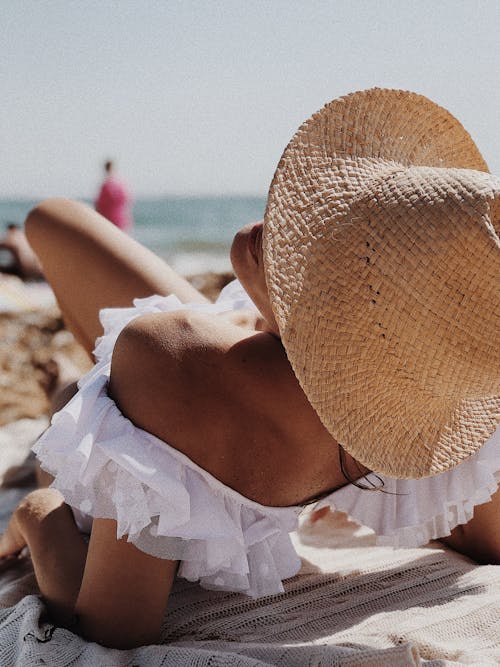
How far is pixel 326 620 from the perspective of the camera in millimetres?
1737

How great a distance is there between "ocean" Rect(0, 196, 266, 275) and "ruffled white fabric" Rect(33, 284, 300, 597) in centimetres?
1119

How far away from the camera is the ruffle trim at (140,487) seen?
4.61 ft

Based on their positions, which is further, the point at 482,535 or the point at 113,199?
the point at 113,199

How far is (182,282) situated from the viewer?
7.78 feet

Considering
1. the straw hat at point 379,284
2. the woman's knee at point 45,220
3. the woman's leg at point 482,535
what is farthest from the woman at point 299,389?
the woman's knee at point 45,220

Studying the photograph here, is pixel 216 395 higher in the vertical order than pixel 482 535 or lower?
higher

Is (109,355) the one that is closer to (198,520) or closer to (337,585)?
(198,520)

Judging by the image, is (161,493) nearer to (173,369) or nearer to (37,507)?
(173,369)

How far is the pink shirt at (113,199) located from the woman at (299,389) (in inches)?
284

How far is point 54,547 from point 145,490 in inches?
16.5

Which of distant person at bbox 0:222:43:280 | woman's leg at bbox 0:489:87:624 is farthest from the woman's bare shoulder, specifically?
distant person at bbox 0:222:43:280

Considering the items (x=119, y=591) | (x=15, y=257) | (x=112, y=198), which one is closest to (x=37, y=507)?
(x=119, y=591)

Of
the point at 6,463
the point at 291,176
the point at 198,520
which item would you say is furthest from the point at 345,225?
the point at 6,463

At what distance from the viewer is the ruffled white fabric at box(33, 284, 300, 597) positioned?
1.41 meters
